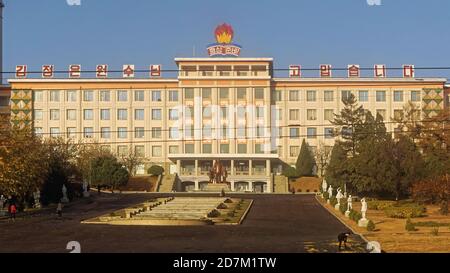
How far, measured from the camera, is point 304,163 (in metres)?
100

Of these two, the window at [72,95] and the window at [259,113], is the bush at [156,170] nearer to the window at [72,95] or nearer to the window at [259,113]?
the window at [259,113]

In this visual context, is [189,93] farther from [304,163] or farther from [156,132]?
[304,163]

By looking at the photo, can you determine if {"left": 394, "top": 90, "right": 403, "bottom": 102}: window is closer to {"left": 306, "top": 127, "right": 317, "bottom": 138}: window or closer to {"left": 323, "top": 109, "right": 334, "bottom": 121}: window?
{"left": 323, "top": 109, "right": 334, "bottom": 121}: window

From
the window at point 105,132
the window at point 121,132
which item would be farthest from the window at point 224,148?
the window at point 105,132

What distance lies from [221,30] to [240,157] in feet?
66.7

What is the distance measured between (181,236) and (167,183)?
66.9 meters

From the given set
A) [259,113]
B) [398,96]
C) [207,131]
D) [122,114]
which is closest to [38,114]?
[122,114]

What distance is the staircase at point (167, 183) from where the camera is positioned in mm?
95294

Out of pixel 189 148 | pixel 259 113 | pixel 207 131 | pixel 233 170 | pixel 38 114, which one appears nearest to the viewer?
pixel 233 170

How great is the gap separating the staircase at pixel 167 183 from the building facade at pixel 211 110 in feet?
6.62

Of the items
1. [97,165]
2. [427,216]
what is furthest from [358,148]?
[97,165]

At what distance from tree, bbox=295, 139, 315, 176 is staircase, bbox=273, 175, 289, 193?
8.80 ft

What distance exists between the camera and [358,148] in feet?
208

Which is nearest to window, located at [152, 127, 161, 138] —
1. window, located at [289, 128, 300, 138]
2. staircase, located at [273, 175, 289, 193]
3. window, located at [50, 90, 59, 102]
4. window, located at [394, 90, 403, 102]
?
window, located at [50, 90, 59, 102]
